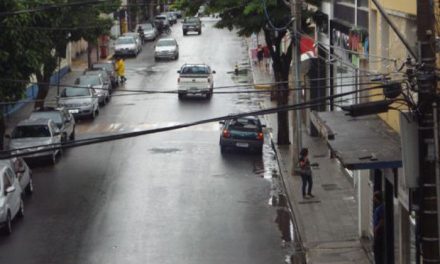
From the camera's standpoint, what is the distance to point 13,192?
2314 cm

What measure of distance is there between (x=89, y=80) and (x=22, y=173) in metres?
20.7

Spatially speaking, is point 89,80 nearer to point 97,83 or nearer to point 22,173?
point 97,83

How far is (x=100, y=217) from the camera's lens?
2412cm

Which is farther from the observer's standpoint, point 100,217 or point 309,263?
point 100,217

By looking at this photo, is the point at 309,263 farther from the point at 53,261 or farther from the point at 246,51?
the point at 246,51

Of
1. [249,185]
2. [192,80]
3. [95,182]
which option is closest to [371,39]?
[249,185]

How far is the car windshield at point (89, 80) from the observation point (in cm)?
4600

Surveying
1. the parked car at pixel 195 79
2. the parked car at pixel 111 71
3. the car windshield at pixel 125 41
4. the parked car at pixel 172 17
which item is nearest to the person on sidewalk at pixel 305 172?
the parked car at pixel 195 79

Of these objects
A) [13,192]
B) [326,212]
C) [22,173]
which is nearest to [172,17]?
[22,173]

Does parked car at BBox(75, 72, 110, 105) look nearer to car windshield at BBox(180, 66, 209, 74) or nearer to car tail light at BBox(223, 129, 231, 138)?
car windshield at BBox(180, 66, 209, 74)

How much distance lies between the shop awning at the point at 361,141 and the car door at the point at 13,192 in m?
7.48

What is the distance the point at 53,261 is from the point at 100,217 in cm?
403

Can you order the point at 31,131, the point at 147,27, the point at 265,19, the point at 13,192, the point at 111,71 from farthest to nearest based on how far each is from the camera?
the point at 147,27 < the point at 111,71 < the point at 31,131 < the point at 265,19 < the point at 13,192

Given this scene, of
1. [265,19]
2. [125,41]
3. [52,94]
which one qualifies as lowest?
[52,94]
